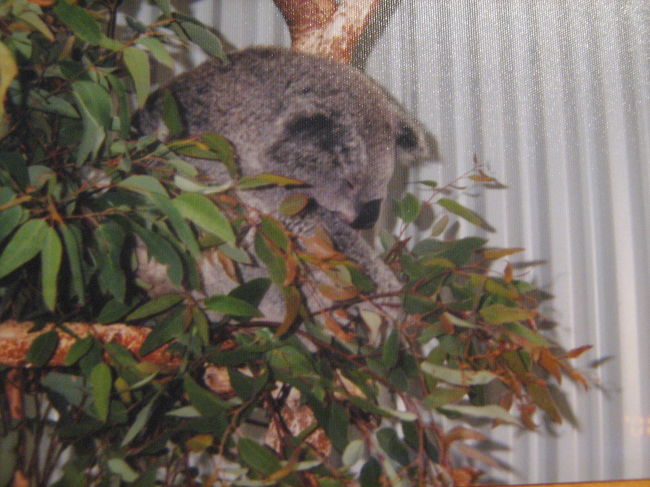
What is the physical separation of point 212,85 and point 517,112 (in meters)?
0.53

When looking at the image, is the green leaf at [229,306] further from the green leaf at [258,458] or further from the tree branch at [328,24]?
the tree branch at [328,24]

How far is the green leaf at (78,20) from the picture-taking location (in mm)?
618

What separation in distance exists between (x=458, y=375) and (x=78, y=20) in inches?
25.9

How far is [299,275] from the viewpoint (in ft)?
2.38

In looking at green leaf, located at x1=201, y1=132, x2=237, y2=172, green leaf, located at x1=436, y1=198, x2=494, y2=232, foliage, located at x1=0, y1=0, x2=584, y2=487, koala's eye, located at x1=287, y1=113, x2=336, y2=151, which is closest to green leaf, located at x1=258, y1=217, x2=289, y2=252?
foliage, located at x1=0, y1=0, x2=584, y2=487

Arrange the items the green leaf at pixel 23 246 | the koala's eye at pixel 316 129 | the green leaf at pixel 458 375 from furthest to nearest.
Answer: the koala's eye at pixel 316 129, the green leaf at pixel 458 375, the green leaf at pixel 23 246

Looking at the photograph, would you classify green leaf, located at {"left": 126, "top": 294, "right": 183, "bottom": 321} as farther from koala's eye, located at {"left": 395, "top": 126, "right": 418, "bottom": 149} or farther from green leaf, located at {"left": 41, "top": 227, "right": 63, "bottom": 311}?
koala's eye, located at {"left": 395, "top": 126, "right": 418, "bottom": 149}

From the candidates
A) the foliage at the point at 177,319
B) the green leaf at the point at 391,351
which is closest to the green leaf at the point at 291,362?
the foliage at the point at 177,319

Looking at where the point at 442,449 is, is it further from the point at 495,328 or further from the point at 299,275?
the point at 299,275

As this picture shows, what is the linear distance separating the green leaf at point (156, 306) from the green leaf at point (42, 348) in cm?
10

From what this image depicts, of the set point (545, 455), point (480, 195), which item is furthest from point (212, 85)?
point (545, 455)

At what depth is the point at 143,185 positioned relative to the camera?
2.13ft

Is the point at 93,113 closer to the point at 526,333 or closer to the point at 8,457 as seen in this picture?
the point at 8,457

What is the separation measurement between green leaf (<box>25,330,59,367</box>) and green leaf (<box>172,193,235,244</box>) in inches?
10.2
